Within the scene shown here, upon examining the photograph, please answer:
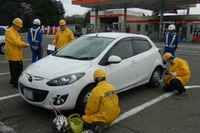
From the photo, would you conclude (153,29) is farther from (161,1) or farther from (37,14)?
(37,14)

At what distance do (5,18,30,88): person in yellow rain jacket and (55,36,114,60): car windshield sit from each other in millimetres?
1293

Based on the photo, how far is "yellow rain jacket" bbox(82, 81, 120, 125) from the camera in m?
3.35

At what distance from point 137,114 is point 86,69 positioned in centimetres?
138

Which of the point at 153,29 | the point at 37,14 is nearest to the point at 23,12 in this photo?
the point at 37,14

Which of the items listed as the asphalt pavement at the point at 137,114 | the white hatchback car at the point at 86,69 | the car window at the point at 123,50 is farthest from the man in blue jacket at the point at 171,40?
the car window at the point at 123,50

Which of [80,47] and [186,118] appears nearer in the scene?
[186,118]

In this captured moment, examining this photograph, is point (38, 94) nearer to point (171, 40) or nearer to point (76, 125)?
point (76, 125)

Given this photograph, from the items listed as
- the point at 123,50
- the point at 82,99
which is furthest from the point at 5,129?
the point at 123,50

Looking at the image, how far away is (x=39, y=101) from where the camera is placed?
12.5 ft

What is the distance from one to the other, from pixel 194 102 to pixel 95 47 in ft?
8.92

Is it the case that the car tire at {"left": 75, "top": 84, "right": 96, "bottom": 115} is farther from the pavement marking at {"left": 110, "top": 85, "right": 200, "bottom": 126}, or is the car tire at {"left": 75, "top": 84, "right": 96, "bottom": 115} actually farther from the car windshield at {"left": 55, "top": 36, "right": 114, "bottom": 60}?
the car windshield at {"left": 55, "top": 36, "right": 114, "bottom": 60}

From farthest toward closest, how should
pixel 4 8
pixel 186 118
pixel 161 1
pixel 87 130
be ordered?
1. pixel 4 8
2. pixel 161 1
3. pixel 186 118
4. pixel 87 130

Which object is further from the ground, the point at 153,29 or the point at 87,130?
the point at 153,29

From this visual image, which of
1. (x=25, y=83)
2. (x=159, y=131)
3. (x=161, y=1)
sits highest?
(x=161, y=1)
